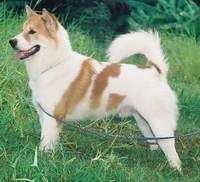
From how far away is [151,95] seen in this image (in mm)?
6305

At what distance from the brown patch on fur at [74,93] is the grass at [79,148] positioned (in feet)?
0.95

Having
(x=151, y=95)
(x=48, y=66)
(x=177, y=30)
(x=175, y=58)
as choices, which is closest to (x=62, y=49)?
(x=48, y=66)

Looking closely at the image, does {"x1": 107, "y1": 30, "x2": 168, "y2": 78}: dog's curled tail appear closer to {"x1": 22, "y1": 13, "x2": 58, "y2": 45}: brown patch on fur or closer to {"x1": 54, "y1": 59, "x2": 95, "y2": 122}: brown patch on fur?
{"x1": 54, "y1": 59, "x2": 95, "y2": 122}: brown patch on fur

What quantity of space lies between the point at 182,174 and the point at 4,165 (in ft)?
5.35

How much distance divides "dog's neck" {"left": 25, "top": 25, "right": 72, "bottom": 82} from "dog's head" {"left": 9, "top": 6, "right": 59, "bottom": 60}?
0.13 ft

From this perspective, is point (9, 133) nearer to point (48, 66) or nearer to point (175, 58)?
point (48, 66)

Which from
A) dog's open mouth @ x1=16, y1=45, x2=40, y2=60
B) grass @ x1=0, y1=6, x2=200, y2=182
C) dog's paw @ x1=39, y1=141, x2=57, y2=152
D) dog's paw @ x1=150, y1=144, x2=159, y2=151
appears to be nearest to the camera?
grass @ x1=0, y1=6, x2=200, y2=182

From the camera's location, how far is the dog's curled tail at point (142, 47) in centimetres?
650

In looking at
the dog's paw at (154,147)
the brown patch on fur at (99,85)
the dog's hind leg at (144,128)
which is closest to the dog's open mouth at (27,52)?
the brown patch on fur at (99,85)

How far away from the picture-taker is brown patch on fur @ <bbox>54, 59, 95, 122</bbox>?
6.23 meters

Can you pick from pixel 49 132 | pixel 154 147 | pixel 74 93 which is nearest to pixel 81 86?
pixel 74 93

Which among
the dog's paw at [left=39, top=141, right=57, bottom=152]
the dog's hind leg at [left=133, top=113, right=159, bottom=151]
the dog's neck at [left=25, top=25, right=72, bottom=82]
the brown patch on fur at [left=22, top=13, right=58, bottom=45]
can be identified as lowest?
the dog's hind leg at [left=133, top=113, right=159, bottom=151]

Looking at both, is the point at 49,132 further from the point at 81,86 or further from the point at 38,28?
the point at 38,28

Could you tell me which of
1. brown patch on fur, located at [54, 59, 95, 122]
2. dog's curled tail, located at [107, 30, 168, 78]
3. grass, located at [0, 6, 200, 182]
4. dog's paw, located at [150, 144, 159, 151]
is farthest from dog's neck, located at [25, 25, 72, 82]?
dog's paw, located at [150, 144, 159, 151]
